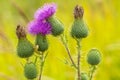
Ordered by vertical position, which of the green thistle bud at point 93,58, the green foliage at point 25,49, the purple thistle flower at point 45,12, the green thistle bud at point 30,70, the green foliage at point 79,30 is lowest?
the green thistle bud at point 30,70

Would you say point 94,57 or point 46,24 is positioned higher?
point 46,24

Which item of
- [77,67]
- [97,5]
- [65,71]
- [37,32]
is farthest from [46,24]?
[97,5]

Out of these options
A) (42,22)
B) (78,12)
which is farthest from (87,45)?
(42,22)

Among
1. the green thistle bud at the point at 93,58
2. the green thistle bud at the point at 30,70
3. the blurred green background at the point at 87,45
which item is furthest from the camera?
the blurred green background at the point at 87,45

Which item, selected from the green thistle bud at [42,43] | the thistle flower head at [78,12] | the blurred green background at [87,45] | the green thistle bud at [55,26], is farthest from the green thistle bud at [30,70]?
the blurred green background at [87,45]

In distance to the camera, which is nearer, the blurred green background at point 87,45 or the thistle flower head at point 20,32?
the thistle flower head at point 20,32

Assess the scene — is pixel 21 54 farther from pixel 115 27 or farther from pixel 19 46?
pixel 115 27

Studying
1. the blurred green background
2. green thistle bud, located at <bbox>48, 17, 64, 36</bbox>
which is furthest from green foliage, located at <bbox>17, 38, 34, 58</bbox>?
the blurred green background

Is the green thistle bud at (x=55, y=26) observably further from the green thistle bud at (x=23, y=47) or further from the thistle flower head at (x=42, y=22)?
the green thistle bud at (x=23, y=47)
